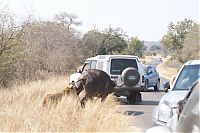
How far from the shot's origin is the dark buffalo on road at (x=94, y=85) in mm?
13816

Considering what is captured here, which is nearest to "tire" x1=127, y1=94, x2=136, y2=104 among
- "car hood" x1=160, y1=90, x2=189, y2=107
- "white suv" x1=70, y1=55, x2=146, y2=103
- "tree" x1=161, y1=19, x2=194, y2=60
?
"white suv" x1=70, y1=55, x2=146, y2=103

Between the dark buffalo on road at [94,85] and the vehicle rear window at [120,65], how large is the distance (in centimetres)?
344

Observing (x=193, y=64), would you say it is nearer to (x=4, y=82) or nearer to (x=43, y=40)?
(x=4, y=82)

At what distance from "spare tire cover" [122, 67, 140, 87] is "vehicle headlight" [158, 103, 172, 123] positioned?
9.25 m

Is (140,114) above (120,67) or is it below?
below

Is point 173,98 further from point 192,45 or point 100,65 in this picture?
point 192,45

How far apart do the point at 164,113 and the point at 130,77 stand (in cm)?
990

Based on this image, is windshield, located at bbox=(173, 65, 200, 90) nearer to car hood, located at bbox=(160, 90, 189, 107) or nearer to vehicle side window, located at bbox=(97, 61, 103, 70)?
car hood, located at bbox=(160, 90, 189, 107)

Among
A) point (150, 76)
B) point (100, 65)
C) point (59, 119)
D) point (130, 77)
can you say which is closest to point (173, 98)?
point (59, 119)

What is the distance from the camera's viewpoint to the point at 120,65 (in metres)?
18.1

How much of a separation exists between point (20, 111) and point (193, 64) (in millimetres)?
3734

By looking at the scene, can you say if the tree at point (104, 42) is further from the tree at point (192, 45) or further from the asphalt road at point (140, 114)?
the asphalt road at point (140, 114)

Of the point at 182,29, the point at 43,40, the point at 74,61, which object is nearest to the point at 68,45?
the point at 74,61

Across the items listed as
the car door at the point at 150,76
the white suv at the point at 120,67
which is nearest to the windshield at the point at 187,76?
the white suv at the point at 120,67
